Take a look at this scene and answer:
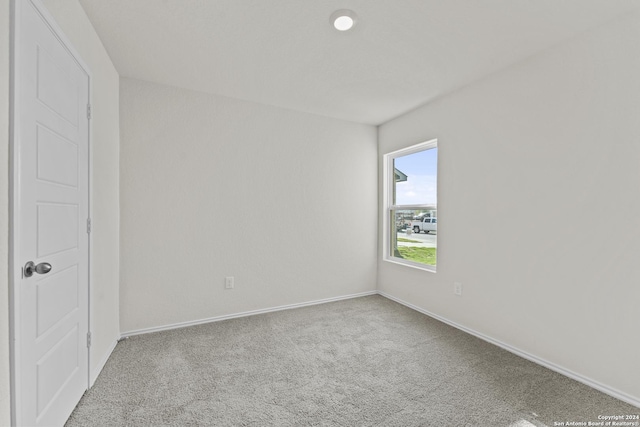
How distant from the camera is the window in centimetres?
332

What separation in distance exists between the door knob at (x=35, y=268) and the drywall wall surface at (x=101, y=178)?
64cm

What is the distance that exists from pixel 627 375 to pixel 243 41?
344cm

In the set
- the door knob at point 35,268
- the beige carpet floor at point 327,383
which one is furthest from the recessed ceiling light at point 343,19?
the beige carpet floor at point 327,383

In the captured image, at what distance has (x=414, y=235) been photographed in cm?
362

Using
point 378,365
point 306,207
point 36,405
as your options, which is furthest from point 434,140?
point 36,405

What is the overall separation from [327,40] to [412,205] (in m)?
2.22

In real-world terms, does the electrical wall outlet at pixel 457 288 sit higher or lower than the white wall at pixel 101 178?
lower

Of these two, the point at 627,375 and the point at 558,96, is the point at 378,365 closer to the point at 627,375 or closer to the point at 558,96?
the point at 627,375

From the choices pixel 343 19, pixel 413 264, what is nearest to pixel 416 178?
pixel 413 264

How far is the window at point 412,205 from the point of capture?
332 centimetres

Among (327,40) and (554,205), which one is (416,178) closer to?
(554,205)

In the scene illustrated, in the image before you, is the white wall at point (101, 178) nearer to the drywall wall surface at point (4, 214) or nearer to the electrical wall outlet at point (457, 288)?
the drywall wall surface at point (4, 214)

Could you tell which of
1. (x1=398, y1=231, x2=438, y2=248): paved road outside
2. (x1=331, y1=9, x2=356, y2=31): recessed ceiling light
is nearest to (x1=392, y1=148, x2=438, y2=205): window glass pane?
(x1=398, y1=231, x2=438, y2=248): paved road outside

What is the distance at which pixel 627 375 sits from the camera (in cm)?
178
